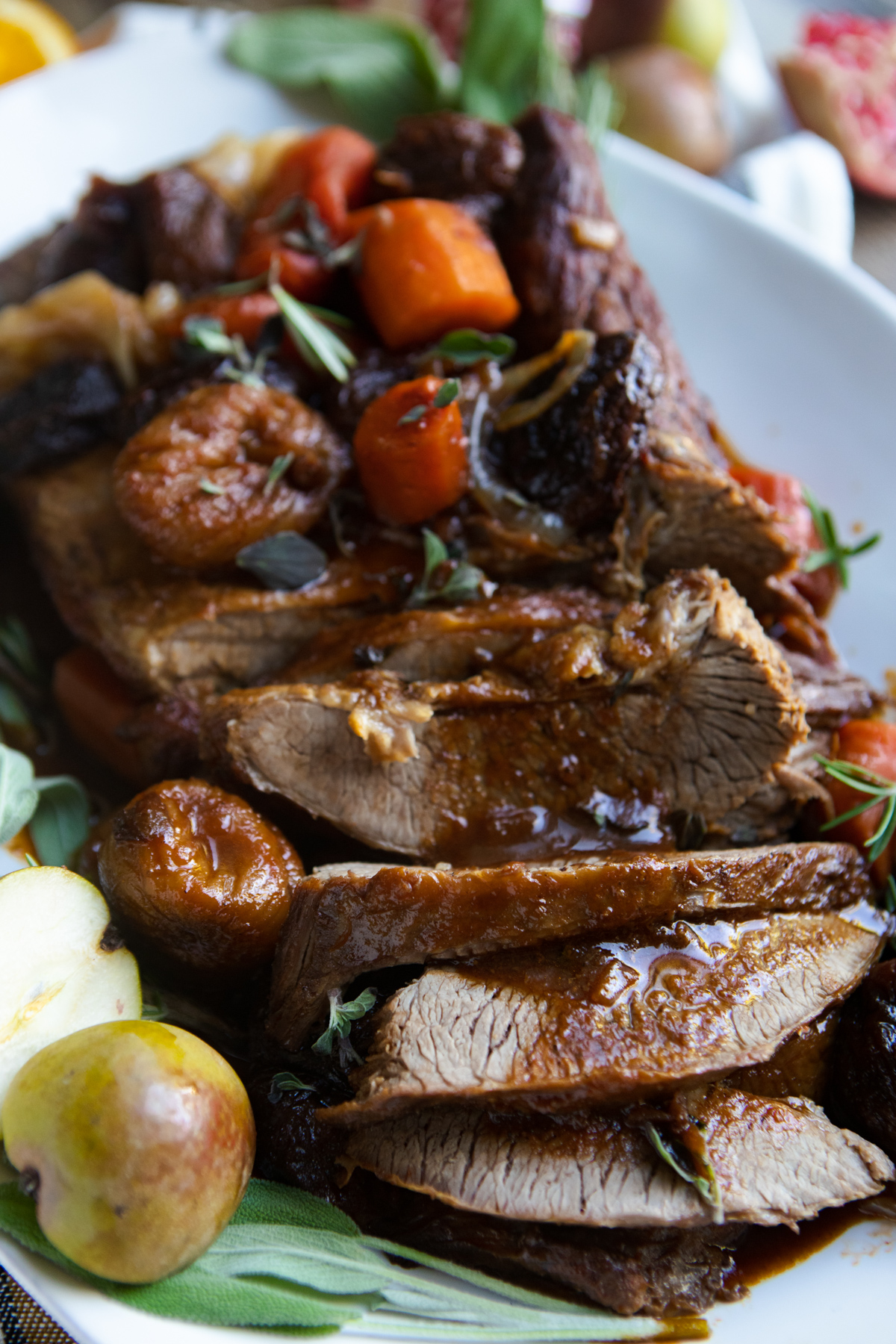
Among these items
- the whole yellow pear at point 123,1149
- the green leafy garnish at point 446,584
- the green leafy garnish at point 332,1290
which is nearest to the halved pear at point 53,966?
the whole yellow pear at point 123,1149

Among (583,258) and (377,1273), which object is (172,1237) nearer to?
(377,1273)

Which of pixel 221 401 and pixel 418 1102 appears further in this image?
pixel 221 401

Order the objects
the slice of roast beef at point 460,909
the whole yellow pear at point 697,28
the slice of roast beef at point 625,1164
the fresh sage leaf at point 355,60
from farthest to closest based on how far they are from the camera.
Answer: the whole yellow pear at point 697,28, the fresh sage leaf at point 355,60, the slice of roast beef at point 460,909, the slice of roast beef at point 625,1164

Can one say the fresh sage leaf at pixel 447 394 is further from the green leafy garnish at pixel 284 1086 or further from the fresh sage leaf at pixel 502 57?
the fresh sage leaf at pixel 502 57

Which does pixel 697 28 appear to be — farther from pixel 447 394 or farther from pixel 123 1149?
pixel 123 1149

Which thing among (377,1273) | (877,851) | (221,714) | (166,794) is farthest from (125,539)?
(877,851)

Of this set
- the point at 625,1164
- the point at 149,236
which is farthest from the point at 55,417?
the point at 625,1164
